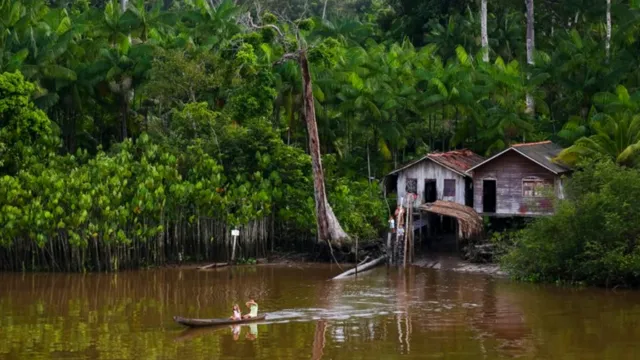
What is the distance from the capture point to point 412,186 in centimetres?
3900

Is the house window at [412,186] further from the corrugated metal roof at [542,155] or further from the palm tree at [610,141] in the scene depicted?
the palm tree at [610,141]

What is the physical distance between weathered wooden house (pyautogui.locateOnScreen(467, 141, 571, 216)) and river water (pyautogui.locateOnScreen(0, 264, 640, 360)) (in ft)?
12.0

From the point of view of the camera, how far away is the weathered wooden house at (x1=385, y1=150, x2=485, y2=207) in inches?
1499

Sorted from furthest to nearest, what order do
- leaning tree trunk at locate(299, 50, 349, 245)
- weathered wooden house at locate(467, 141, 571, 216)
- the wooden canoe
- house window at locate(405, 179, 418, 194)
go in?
house window at locate(405, 179, 418, 194), leaning tree trunk at locate(299, 50, 349, 245), weathered wooden house at locate(467, 141, 571, 216), the wooden canoe

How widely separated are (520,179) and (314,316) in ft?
40.6

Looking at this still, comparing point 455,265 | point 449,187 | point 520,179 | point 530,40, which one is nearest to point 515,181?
point 520,179

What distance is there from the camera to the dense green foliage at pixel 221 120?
3478cm

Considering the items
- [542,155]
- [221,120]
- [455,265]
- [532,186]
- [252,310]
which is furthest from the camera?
[221,120]

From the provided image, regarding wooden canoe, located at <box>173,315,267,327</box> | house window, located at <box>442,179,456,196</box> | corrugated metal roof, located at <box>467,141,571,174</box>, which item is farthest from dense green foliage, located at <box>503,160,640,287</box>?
wooden canoe, located at <box>173,315,267,327</box>

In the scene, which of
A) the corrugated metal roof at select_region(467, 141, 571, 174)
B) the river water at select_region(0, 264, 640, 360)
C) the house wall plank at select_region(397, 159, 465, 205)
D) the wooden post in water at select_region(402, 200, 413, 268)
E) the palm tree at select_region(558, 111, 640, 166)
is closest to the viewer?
the river water at select_region(0, 264, 640, 360)

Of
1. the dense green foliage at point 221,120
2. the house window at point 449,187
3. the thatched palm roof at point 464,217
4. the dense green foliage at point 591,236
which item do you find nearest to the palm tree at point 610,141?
the dense green foliage at point 221,120

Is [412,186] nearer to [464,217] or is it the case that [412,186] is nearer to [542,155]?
[464,217]

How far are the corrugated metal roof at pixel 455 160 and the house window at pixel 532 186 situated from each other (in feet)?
7.24

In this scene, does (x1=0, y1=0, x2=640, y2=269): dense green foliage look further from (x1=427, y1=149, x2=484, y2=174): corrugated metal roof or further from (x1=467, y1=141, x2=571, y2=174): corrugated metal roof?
(x1=427, y1=149, x2=484, y2=174): corrugated metal roof
